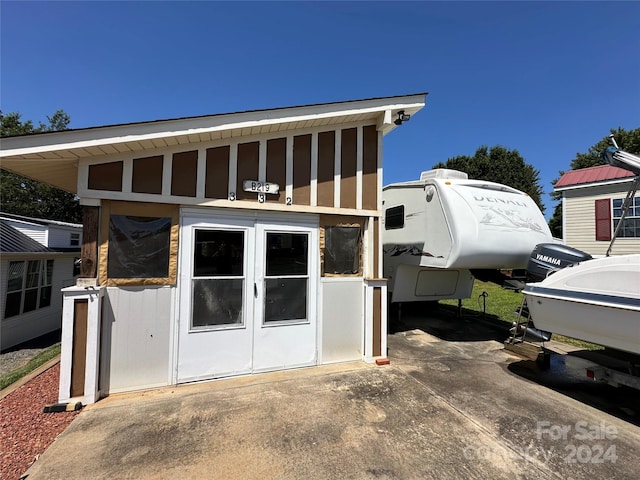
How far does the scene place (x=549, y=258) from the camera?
5.31m

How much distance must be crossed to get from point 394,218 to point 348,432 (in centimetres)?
527

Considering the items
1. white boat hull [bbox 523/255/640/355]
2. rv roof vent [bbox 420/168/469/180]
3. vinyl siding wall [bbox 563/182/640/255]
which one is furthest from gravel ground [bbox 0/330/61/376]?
vinyl siding wall [bbox 563/182/640/255]

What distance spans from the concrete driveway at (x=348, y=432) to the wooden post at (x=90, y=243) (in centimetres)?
161

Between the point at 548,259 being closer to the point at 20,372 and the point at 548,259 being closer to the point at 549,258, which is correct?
the point at 549,258

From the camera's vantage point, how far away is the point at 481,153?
91.9 ft

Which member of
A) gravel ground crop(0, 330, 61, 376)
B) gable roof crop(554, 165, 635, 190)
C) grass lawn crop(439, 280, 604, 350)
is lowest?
gravel ground crop(0, 330, 61, 376)

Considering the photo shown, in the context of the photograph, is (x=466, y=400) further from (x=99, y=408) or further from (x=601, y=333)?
(x=99, y=408)

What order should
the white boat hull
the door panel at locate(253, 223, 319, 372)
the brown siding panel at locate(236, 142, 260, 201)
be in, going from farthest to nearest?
the door panel at locate(253, 223, 319, 372) < the brown siding panel at locate(236, 142, 260, 201) < the white boat hull

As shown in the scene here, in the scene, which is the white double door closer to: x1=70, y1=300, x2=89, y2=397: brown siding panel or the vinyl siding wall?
x1=70, y1=300, x2=89, y2=397: brown siding panel

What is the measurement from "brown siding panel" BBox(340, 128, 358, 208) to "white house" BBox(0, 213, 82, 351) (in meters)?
7.77

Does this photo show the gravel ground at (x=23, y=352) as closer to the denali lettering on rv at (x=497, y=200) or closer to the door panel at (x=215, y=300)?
the door panel at (x=215, y=300)

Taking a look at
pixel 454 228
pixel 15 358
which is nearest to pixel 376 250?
pixel 454 228

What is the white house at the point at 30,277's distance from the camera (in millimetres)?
7598

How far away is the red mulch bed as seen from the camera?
2.82m
